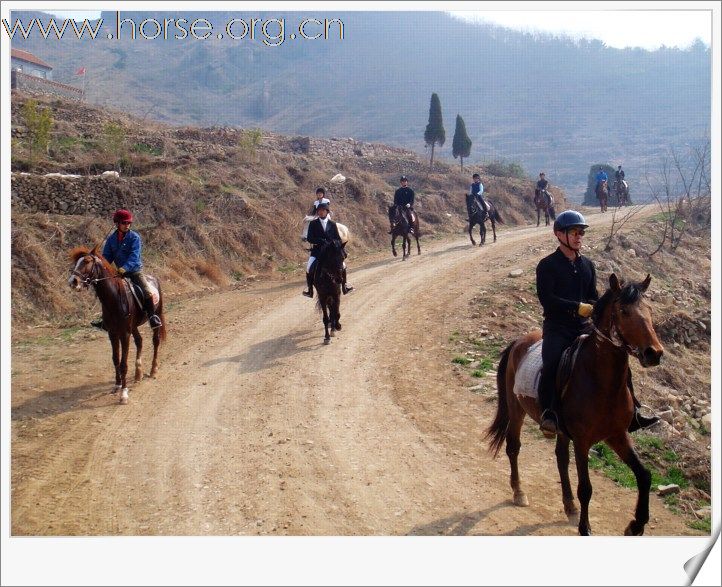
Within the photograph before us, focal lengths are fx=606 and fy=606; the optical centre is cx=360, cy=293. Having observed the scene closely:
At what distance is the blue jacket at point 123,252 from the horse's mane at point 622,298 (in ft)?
22.4

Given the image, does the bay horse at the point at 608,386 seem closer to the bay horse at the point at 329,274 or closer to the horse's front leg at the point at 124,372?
the horse's front leg at the point at 124,372

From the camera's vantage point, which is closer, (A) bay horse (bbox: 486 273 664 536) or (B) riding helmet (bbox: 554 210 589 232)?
(A) bay horse (bbox: 486 273 664 536)

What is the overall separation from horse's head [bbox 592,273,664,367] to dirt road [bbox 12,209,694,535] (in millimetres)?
1980

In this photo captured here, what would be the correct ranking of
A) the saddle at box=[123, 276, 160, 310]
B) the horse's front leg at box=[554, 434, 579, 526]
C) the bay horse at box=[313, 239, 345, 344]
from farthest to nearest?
1. the bay horse at box=[313, 239, 345, 344]
2. the saddle at box=[123, 276, 160, 310]
3. the horse's front leg at box=[554, 434, 579, 526]

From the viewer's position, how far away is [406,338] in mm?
11336

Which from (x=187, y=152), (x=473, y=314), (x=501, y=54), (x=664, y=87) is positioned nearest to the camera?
(x=473, y=314)

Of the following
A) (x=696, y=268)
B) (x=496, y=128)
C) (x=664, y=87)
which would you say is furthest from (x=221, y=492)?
(x=664, y=87)

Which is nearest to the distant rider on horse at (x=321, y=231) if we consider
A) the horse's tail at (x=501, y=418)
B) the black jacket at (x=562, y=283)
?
the horse's tail at (x=501, y=418)

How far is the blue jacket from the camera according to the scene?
924 centimetres

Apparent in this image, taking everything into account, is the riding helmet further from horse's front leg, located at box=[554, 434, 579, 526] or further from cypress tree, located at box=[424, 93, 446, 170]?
cypress tree, located at box=[424, 93, 446, 170]

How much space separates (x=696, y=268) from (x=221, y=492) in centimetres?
1885

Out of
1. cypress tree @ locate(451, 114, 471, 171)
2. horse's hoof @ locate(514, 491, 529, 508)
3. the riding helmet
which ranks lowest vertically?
horse's hoof @ locate(514, 491, 529, 508)

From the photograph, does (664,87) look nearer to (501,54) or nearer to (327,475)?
(501,54)

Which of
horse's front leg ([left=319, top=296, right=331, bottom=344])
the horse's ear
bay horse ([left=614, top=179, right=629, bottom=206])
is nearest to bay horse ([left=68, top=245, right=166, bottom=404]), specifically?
horse's front leg ([left=319, top=296, right=331, bottom=344])
